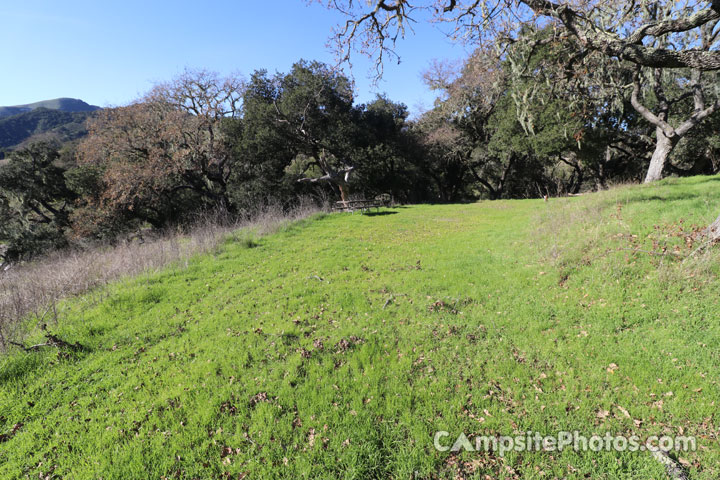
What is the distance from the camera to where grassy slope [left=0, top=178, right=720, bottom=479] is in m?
2.59

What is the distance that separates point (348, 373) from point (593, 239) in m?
5.89

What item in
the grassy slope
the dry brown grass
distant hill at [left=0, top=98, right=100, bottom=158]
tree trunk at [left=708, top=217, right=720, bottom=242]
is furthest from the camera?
distant hill at [left=0, top=98, right=100, bottom=158]

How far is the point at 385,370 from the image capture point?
3.61 m

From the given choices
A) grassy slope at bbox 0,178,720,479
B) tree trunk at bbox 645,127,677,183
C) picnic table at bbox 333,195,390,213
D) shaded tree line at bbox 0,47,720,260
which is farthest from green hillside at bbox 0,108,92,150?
tree trunk at bbox 645,127,677,183

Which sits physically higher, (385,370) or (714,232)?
(714,232)

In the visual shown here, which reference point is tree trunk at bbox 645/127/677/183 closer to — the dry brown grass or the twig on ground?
the twig on ground

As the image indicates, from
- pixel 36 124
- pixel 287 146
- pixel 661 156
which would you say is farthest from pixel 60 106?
pixel 661 156

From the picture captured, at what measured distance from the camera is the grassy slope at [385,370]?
2.59m

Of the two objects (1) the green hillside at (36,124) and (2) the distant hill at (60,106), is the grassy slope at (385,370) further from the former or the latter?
(2) the distant hill at (60,106)

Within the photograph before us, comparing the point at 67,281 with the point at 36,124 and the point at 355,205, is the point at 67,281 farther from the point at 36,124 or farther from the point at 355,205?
the point at 36,124

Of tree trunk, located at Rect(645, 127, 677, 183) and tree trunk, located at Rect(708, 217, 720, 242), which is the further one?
tree trunk, located at Rect(645, 127, 677, 183)

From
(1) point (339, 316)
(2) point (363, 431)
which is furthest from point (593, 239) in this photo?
→ (2) point (363, 431)

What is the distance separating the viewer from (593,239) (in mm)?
6051

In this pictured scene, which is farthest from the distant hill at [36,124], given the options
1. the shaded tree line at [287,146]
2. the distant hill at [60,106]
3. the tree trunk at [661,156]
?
the distant hill at [60,106]
